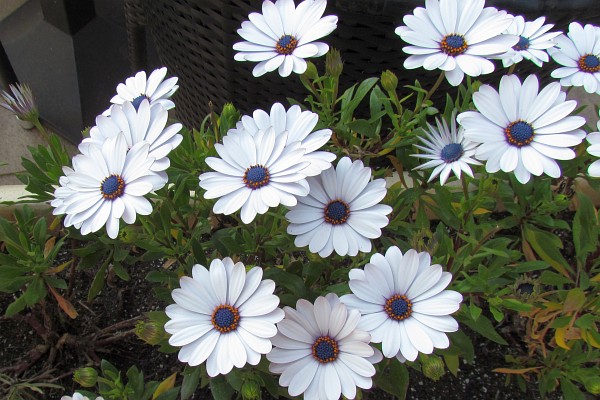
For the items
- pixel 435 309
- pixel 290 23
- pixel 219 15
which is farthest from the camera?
pixel 219 15

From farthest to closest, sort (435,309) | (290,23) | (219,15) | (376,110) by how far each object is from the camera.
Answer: (219,15) → (376,110) → (290,23) → (435,309)

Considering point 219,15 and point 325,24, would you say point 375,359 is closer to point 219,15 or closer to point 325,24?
point 325,24

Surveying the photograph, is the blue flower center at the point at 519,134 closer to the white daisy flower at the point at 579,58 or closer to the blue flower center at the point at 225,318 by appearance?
the white daisy flower at the point at 579,58

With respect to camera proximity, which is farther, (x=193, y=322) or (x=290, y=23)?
(x=290, y=23)

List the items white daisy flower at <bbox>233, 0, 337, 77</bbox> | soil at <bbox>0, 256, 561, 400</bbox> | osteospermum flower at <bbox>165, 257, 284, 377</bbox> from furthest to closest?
soil at <bbox>0, 256, 561, 400</bbox> < white daisy flower at <bbox>233, 0, 337, 77</bbox> < osteospermum flower at <bbox>165, 257, 284, 377</bbox>

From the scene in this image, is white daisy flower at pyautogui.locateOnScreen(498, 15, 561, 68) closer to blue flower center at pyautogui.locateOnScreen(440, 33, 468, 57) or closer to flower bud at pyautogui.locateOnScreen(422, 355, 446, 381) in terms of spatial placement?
blue flower center at pyautogui.locateOnScreen(440, 33, 468, 57)

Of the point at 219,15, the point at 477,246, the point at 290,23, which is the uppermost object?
the point at 219,15

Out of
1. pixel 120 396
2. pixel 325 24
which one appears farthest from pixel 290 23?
pixel 120 396

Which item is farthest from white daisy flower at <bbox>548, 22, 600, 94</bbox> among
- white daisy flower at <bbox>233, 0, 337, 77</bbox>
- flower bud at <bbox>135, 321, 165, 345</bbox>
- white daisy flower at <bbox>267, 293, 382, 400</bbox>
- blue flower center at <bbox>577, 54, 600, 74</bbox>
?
flower bud at <bbox>135, 321, 165, 345</bbox>
